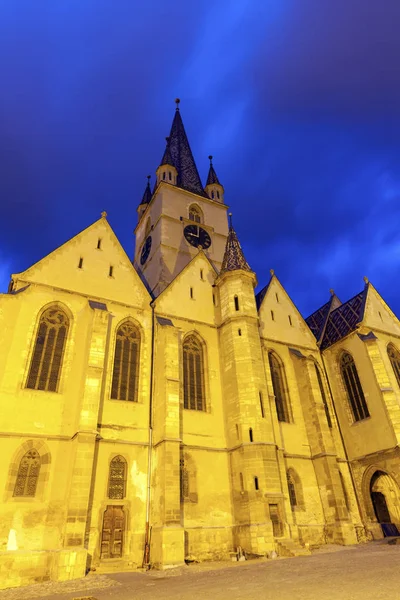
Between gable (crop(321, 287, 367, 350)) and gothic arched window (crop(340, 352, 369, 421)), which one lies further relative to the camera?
gable (crop(321, 287, 367, 350))

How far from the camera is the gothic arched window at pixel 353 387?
21.4 meters

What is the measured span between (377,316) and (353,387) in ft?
17.3

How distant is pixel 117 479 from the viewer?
14867 mm

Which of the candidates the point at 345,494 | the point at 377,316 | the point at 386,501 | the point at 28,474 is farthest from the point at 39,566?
the point at 377,316

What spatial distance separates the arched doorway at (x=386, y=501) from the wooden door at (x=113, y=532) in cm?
1324

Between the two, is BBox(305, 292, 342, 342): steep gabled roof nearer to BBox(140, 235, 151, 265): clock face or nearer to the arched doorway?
the arched doorway

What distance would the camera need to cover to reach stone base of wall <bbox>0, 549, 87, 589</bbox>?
11.5 metres

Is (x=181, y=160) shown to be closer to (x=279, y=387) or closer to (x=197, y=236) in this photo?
(x=197, y=236)

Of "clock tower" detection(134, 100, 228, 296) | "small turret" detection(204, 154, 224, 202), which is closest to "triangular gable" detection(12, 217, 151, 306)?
"clock tower" detection(134, 100, 228, 296)

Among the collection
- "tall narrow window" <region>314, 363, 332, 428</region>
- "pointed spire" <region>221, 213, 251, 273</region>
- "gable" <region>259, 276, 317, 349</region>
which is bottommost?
"tall narrow window" <region>314, 363, 332, 428</region>

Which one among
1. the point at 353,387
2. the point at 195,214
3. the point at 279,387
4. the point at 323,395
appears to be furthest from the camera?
the point at 195,214

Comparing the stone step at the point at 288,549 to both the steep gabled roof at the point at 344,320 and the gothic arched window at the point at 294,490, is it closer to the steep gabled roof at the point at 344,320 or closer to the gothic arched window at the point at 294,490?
the gothic arched window at the point at 294,490

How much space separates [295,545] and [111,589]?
8378 mm

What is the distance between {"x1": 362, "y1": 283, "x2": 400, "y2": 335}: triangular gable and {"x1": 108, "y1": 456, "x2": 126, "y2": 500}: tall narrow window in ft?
52.7
